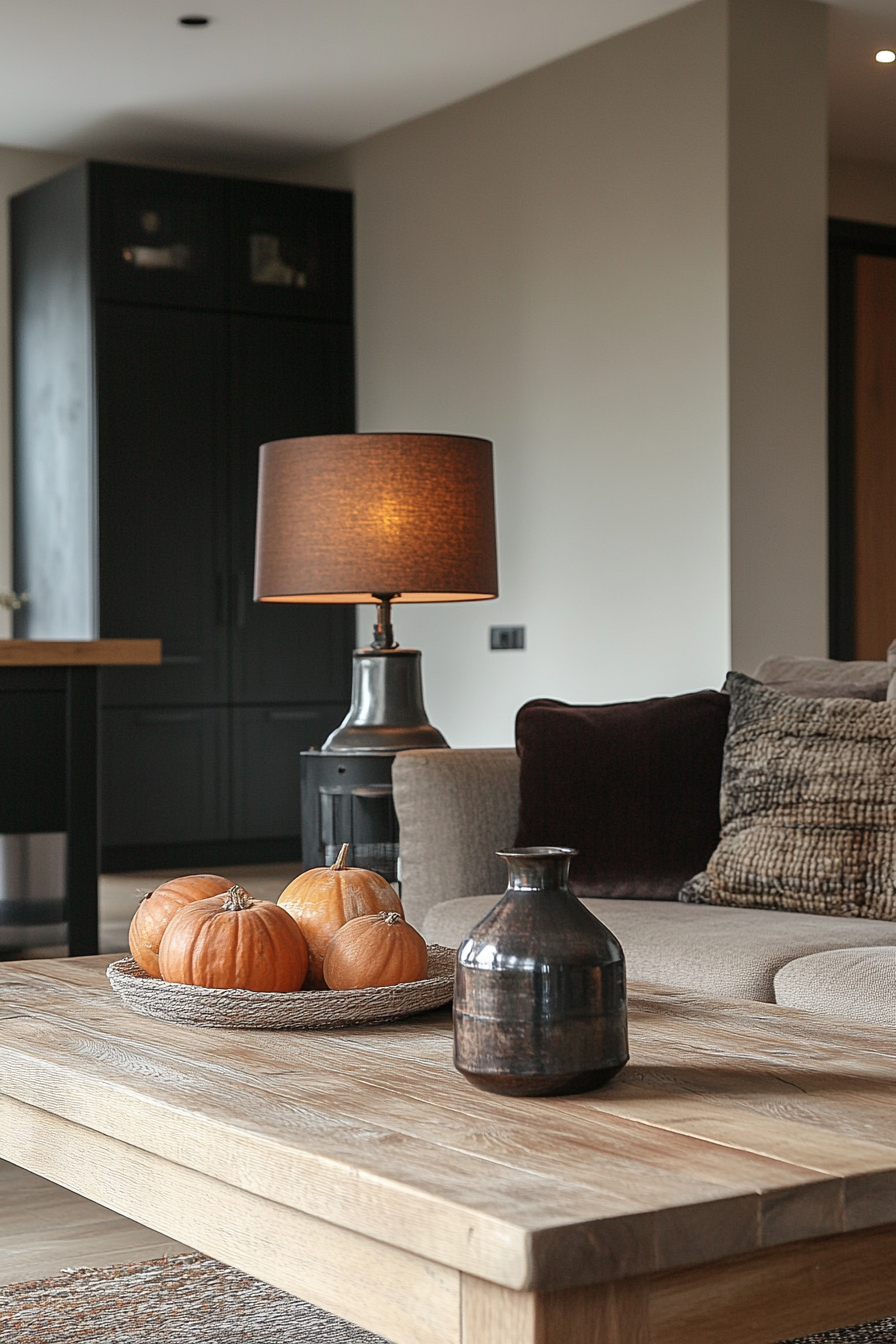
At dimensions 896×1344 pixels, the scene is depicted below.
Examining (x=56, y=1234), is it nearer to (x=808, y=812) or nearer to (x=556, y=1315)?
(x=808, y=812)

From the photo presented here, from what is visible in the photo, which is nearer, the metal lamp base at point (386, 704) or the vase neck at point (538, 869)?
the vase neck at point (538, 869)

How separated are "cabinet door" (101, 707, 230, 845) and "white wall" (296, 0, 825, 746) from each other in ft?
3.00

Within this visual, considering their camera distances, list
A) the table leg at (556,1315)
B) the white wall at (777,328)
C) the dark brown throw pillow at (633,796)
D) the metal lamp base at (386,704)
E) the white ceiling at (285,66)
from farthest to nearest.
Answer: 1. the white ceiling at (285,66)
2. the white wall at (777,328)
3. the metal lamp base at (386,704)
4. the dark brown throw pillow at (633,796)
5. the table leg at (556,1315)

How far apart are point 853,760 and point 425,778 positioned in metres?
0.77

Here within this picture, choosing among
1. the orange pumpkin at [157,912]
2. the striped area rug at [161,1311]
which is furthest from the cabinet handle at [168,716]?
the orange pumpkin at [157,912]

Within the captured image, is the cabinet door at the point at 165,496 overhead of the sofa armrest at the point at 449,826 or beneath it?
overhead

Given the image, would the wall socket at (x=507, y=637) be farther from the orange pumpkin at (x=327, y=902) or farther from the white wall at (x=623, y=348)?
the orange pumpkin at (x=327, y=902)

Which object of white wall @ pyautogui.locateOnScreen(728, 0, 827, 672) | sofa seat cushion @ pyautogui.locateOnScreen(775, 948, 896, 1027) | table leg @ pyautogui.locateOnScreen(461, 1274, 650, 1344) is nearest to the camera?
table leg @ pyautogui.locateOnScreen(461, 1274, 650, 1344)

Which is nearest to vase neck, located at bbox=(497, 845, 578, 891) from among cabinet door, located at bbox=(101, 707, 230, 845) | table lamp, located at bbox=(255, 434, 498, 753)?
table lamp, located at bbox=(255, 434, 498, 753)

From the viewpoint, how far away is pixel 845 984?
2.26 m

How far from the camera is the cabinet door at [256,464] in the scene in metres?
6.69

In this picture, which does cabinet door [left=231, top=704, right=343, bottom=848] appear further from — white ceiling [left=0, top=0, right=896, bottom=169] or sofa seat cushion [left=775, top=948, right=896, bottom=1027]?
sofa seat cushion [left=775, top=948, right=896, bottom=1027]

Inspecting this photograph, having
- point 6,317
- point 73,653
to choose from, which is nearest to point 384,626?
point 73,653

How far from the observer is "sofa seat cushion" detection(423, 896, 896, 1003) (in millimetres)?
2412
